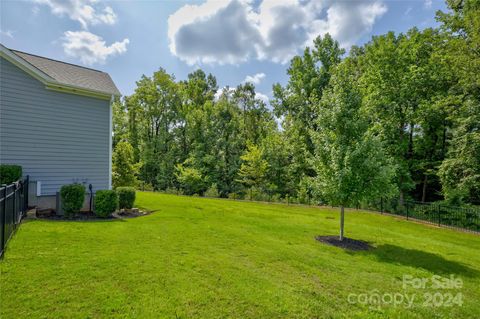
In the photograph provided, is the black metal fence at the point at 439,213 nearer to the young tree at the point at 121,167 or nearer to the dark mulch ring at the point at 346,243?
the dark mulch ring at the point at 346,243

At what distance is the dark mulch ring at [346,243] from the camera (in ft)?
25.3

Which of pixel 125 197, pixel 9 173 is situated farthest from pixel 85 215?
pixel 9 173

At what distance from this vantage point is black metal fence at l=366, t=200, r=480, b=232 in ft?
38.5

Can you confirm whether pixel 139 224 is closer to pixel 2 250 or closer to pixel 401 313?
pixel 2 250

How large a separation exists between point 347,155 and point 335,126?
3.80 feet

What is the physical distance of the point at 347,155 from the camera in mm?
7625

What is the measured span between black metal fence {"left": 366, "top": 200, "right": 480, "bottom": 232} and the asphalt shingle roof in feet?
53.1

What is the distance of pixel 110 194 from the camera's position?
9078 mm

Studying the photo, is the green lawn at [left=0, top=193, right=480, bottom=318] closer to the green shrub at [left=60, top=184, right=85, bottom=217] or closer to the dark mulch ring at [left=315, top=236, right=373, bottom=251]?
the dark mulch ring at [left=315, top=236, right=373, bottom=251]

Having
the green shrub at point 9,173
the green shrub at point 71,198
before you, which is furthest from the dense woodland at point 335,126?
the green shrub at point 9,173

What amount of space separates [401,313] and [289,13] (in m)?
12.5

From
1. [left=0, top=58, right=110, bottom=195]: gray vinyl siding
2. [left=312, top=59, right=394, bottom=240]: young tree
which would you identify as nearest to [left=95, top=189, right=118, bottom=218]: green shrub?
[left=0, top=58, right=110, bottom=195]: gray vinyl siding

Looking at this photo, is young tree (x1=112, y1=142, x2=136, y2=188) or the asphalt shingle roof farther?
young tree (x1=112, y1=142, x2=136, y2=188)

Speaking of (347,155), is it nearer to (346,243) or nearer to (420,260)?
(346,243)
